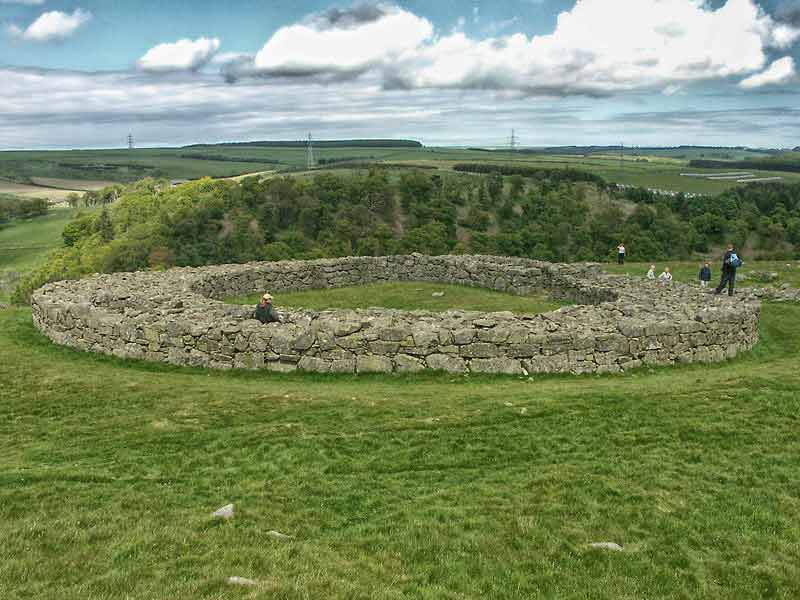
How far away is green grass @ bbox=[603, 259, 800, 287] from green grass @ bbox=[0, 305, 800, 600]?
19.0 m

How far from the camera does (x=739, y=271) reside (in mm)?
34625

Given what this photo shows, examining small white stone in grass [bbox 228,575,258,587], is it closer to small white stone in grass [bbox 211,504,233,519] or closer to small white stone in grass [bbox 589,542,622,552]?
small white stone in grass [bbox 211,504,233,519]

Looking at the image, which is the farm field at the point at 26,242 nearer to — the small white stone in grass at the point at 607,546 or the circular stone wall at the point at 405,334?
the circular stone wall at the point at 405,334

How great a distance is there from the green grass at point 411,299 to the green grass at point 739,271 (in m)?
8.84

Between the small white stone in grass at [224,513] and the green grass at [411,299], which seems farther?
the green grass at [411,299]

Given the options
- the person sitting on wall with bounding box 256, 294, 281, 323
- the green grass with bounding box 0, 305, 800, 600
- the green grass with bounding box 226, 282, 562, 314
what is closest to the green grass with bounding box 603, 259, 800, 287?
the green grass with bounding box 226, 282, 562, 314

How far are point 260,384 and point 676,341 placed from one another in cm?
1175

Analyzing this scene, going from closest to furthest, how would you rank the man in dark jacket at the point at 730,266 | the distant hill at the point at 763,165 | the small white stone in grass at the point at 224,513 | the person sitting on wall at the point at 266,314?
the small white stone in grass at the point at 224,513
the person sitting on wall at the point at 266,314
the man in dark jacket at the point at 730,266
the distant hill at the point at 763,165

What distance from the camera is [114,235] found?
8188cm

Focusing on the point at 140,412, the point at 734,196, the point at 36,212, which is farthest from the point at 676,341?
the point at 36,212

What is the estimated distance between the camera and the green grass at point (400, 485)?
6.94m

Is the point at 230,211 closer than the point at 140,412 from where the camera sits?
No

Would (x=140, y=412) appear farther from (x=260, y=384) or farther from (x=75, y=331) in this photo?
(x=75, y=331)

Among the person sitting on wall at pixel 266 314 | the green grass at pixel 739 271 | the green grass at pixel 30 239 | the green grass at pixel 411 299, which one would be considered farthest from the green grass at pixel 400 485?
the green grass at pixel 30 239
